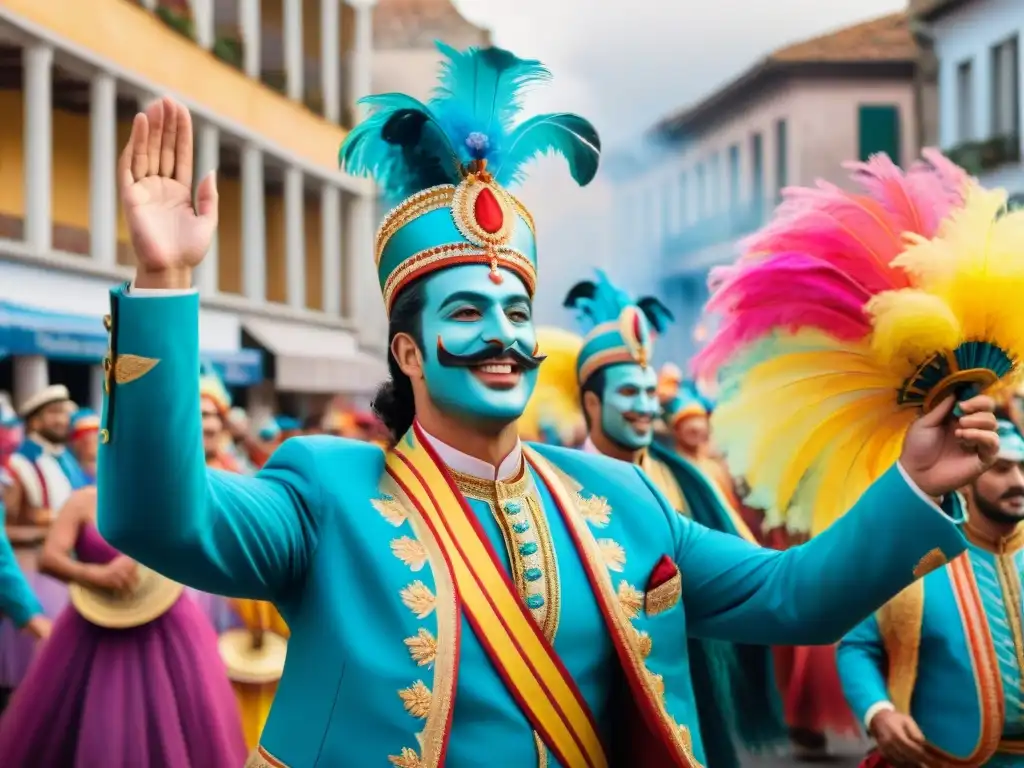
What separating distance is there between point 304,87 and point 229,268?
16.5 ft

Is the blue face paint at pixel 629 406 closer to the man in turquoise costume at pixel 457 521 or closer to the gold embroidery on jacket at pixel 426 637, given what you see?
the man in turquoise costume at pixel 457 521

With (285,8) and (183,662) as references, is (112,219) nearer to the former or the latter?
(285,8)

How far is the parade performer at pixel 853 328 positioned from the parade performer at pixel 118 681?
334cm

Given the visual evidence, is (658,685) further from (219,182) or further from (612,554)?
(219,182)

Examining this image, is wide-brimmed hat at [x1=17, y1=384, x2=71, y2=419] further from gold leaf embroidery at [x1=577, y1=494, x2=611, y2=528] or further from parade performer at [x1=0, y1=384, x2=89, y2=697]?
gold leaf embroidery at [x1=577, y1=494, x2=611, y2=528]

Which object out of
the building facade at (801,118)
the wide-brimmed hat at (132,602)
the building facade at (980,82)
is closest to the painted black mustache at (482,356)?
the wide-brimmed hat at (132,602)

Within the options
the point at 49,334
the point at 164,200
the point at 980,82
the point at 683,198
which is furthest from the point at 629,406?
the point at 980,82

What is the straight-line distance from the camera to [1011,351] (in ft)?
9.98

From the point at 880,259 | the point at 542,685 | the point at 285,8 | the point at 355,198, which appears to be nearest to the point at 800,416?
the point at 880,259

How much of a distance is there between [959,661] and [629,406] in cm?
230

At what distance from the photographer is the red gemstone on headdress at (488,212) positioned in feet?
10.6

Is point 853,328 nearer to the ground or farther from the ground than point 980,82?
nearer to the ground

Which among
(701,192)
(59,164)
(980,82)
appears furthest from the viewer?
(701,192)

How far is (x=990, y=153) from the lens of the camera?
2528 cm
